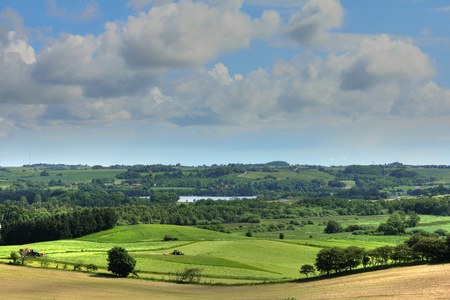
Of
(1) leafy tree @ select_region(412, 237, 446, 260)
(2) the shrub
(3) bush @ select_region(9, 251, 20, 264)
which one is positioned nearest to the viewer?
(1) leafy tree @ select_region(412, 237, 446, 260)

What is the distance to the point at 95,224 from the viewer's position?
17375cm

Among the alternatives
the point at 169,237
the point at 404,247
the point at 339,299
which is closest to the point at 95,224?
the point at 169,237

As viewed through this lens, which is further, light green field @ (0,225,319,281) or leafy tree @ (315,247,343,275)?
light green field @ (0,225,319,281)

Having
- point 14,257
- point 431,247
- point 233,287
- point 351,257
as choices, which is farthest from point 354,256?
point 14,257

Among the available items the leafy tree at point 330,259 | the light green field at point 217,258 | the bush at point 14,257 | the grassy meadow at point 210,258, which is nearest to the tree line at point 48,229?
the grassy meadow at point 210,258

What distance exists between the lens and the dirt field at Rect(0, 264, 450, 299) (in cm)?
5769

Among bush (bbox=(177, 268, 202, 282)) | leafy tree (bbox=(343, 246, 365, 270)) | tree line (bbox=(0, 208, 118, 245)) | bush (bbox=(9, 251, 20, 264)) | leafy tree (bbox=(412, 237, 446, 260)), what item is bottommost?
tree line (bbox=(0, 208, 118, 245))

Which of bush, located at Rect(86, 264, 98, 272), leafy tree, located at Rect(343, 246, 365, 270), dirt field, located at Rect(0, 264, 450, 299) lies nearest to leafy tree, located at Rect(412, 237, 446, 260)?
dirt field, located at Rect(0, 264, 450, 299)

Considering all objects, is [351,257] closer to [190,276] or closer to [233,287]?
[233,287]

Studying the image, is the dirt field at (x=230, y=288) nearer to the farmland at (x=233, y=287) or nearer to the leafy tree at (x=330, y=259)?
the farmland at (x=233, y=287)

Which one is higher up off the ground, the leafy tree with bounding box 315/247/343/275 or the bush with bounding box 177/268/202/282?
the leafy tree with bounding box 315/247/343/275

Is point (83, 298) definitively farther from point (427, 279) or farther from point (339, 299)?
point (427, 279)

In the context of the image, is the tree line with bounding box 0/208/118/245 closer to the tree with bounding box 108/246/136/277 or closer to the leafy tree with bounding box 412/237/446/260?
the tree with bounding box 108/246/136/277

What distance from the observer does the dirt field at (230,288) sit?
57688 millimetres
